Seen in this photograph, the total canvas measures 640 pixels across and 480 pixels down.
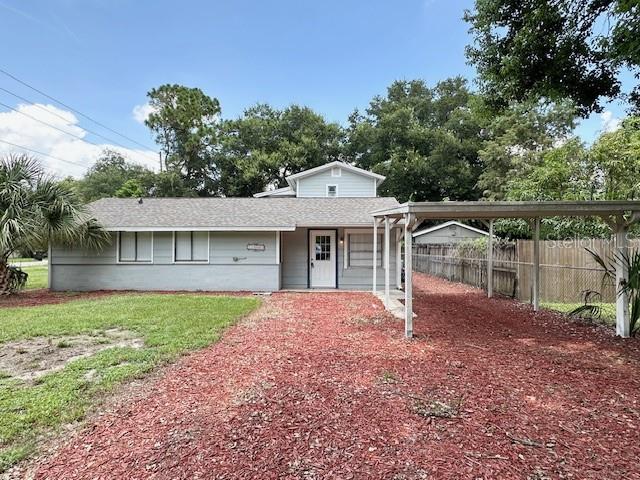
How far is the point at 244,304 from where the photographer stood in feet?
33.2

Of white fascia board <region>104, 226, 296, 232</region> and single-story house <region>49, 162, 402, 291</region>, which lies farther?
single-story house <region>49, 162, 402, 291</region>

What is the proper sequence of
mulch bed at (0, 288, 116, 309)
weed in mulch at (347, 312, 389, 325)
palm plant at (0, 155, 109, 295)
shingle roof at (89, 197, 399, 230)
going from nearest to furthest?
1. weed in mulch at (347, 312, 389, 325)
2. mulch bed at (0, 288, 116, 309)
3. palm plant at (0, 155, 109, 295)
4. shingle roof at (89, 197, 399, 230)

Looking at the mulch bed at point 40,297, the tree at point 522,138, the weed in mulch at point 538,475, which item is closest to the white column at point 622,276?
the weed in mulch at point 538,475

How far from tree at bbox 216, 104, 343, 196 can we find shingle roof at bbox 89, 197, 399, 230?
15.7m

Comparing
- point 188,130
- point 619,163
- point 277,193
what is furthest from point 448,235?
point 188,130

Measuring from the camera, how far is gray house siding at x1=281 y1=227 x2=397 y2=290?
1348 centimetres

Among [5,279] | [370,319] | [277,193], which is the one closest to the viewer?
[370,319]

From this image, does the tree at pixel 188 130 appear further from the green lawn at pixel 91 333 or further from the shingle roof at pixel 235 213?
the green lawn at pixel 91 333

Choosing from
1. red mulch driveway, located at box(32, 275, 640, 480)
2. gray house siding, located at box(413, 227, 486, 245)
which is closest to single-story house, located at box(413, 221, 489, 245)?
gray house siding, located at box(413, 227, 486, 245)

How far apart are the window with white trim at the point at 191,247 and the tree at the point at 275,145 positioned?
17.9m

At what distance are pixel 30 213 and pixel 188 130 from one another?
22811 mm

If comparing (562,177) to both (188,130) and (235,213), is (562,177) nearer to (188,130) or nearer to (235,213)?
(235,213)

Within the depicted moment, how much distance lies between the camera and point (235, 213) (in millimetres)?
14188

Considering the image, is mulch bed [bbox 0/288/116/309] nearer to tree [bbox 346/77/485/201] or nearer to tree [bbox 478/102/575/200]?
tree [bbox 478/102/575/200]
